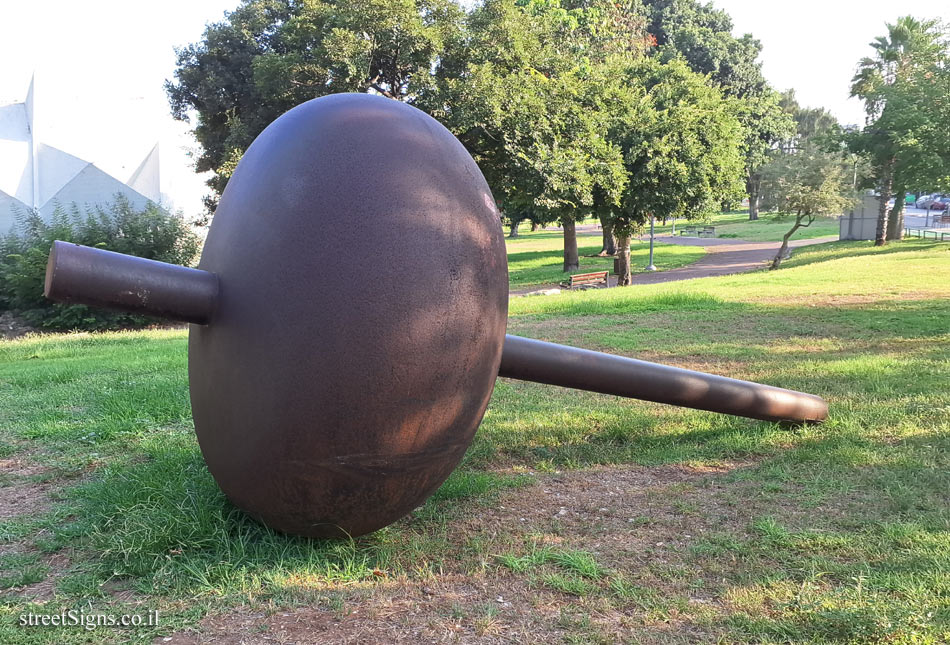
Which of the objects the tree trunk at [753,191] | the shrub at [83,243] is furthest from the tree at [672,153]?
the tree trunk at [753,191]

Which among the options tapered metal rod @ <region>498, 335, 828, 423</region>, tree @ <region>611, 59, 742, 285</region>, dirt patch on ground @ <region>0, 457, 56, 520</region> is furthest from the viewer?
tree @ <region>611, 59, 742, 285</region>

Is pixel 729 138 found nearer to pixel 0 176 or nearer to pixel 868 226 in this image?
pixel 868 226

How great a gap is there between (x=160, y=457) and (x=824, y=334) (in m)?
8.11

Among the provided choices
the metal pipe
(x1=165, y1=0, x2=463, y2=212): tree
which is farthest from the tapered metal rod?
(x1=165, y1=0, x2=463, y2=212): tree

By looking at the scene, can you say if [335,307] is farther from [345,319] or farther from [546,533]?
[546,533]

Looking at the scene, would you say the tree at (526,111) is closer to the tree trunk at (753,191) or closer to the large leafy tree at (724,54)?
the large leafy tree at (724,54)

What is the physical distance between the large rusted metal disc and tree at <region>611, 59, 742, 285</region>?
17.8 m

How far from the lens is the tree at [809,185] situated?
2592 cm

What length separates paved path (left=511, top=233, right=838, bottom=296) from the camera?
24.4m

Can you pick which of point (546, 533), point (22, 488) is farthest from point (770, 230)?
point (22, 488)

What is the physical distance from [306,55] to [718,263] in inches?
712

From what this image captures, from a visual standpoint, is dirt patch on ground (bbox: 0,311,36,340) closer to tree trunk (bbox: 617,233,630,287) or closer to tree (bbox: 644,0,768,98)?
tree trunk (bbox: 617,233,630,287)

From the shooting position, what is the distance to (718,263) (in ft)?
95.2

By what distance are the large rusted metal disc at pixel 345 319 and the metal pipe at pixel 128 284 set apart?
101mm
